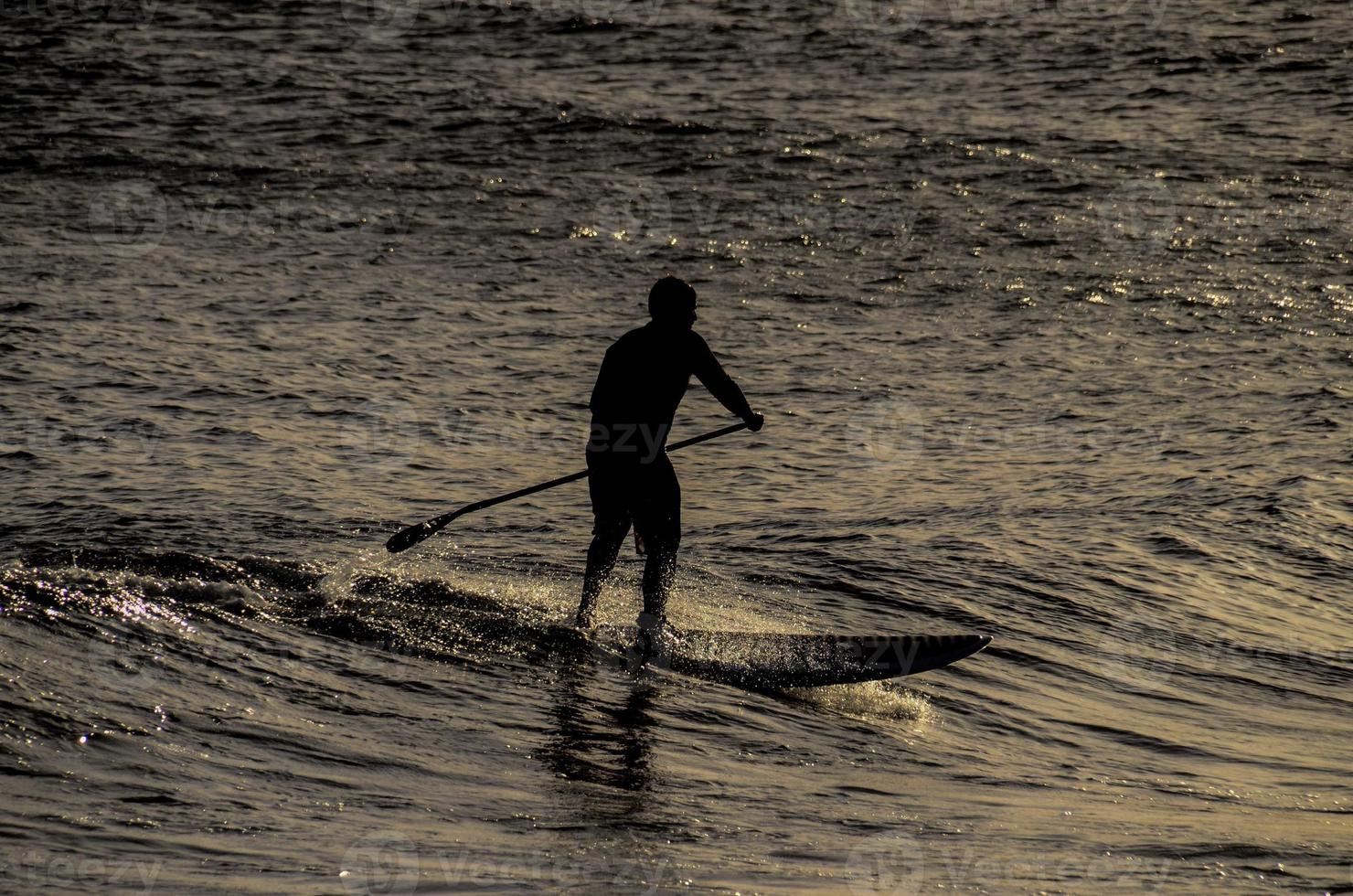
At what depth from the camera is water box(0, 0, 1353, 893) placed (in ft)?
20.7

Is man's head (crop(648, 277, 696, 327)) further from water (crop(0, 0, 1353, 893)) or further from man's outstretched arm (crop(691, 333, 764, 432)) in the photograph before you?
water (crop(0, 0, 1353, 893))

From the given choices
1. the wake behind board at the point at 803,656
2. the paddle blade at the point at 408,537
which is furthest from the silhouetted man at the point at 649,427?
the paddle blade at the point at 408,537

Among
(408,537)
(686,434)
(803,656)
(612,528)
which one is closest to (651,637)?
(612,528)

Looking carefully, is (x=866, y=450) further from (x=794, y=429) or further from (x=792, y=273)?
(x=792, y=273)

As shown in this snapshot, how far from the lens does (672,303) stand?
26.2 ft

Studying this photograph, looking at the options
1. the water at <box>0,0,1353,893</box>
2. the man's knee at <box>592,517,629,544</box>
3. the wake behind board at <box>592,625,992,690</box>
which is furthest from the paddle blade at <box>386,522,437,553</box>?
the wake behind board at <box>592,625,992,690</box>

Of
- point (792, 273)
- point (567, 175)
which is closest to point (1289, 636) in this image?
point (792, 273)

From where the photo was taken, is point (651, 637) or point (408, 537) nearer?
point (651, 637)

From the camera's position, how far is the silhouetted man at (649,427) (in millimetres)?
8047

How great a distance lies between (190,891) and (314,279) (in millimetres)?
12920

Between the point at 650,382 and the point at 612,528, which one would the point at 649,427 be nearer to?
the point at 650,382

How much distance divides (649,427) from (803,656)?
1371 millimetres

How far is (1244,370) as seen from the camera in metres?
15.0

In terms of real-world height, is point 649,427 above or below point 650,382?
below
